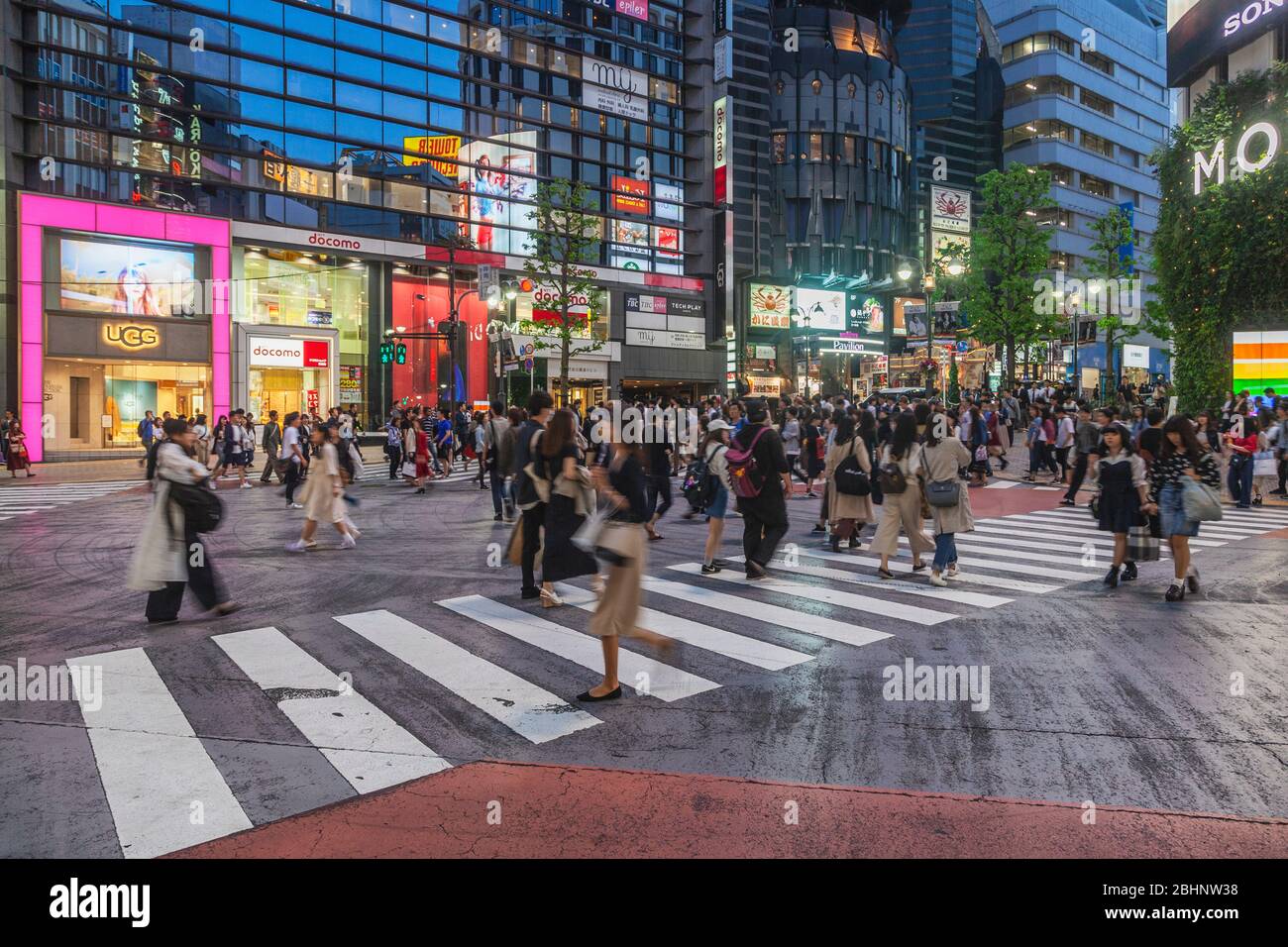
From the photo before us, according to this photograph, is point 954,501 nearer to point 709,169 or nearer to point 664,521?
point 664,521

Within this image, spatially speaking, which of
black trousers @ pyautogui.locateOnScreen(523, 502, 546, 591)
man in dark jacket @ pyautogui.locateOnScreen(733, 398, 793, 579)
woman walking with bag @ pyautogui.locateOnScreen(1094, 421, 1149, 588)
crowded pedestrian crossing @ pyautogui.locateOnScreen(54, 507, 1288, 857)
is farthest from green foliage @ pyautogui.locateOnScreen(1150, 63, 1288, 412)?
black trousers @ pyautogui.locateOnScreen(523, 502, 546, 591)

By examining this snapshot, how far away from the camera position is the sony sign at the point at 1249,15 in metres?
28.1

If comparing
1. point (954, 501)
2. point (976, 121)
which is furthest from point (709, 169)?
point (954, 501)

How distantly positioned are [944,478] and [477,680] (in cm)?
602

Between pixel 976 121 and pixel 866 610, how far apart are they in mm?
85878

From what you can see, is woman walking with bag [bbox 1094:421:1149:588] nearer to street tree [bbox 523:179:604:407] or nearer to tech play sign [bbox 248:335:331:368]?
street tree [bbox 523:179:604:407]

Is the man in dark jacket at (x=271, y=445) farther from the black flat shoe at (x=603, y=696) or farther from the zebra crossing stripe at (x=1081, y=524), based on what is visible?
the black flat shoe at (x=603, y=696)

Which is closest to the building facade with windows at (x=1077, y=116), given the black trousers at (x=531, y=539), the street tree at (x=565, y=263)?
the street tree at (x=565, y=263)

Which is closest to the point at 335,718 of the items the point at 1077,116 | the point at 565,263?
the point at 565,263

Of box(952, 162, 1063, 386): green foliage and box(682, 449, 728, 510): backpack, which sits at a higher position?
box(952, 162, 1063, 386): green foliage

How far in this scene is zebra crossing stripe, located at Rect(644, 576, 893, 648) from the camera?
7902 mm

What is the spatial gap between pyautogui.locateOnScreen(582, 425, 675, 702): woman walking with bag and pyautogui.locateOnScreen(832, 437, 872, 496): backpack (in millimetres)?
6204

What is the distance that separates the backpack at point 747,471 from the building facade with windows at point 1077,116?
6653 cm
